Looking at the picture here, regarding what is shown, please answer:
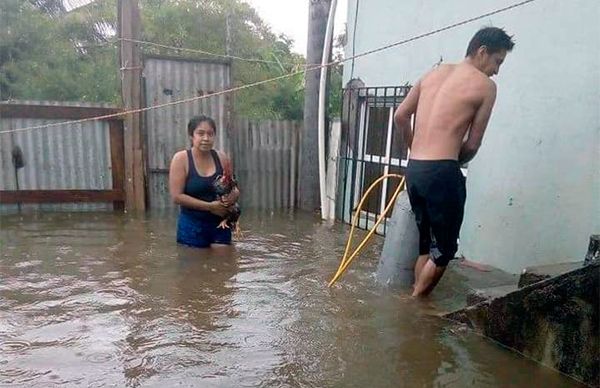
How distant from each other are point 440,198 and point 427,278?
24.8 inches

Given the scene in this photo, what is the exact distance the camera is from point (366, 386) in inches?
97.4

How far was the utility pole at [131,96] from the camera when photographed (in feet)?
23.1

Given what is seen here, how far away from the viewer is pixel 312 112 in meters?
7.86

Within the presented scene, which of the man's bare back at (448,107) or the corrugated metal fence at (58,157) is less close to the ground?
the man's bare back at (448,107)

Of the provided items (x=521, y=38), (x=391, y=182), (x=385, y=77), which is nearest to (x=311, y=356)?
(x=521, y=38)

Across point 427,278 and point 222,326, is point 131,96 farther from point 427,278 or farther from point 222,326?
point 427,278

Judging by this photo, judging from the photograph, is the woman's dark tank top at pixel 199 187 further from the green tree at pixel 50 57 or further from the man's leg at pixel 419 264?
the green tree at pixel 50 57

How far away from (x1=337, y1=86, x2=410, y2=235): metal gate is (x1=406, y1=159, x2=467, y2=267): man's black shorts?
8.26ft

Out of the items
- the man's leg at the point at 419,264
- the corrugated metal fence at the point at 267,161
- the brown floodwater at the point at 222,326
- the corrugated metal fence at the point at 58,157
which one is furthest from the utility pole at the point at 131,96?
the man's leg at the point at 419,264

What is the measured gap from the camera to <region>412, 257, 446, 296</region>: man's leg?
3.72 meters

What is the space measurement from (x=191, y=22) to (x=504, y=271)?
593 inches

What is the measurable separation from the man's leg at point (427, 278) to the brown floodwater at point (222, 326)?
0.11 meters

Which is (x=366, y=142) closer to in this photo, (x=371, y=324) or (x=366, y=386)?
(x=371, y=324)

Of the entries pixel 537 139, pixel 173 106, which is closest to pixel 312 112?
pixel 173 106
